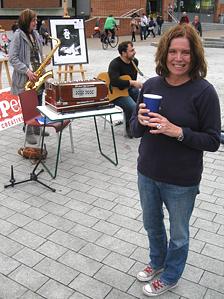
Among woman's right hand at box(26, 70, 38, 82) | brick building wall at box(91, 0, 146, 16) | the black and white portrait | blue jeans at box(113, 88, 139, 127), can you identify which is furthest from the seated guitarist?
brick building wall at box(91, 0, 146, 16)

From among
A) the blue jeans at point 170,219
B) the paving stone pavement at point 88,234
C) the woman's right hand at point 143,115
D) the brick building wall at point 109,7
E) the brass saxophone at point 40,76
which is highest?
the brick building wall at point 109,7

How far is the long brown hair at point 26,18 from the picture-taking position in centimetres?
525

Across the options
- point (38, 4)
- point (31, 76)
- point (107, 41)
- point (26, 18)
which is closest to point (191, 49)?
point (31, 76)

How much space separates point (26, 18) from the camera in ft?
17.3

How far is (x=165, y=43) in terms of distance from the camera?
7.49ft

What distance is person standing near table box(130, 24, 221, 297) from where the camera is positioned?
222cm

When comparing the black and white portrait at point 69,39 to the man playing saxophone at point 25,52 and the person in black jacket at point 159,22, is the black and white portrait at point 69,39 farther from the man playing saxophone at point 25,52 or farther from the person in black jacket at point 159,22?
the person in black jacket at point 159,22

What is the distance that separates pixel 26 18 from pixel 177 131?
3841mm

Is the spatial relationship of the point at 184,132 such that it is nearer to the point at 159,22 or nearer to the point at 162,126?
the point at 162,126

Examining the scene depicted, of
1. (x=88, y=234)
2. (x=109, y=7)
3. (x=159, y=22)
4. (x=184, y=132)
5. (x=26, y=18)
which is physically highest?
(x=109, y=7)

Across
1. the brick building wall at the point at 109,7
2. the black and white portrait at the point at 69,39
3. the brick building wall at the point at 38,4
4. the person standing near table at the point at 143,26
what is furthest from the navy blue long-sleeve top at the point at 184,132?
the brick building wall at the point at 38,4

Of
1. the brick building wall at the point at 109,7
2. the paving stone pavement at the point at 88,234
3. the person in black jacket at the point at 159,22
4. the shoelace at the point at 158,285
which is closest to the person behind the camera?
the shoelace at the point at 158,285

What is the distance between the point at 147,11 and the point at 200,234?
2934 centimetres

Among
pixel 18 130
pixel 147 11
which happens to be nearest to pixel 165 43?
pixel 18 130
